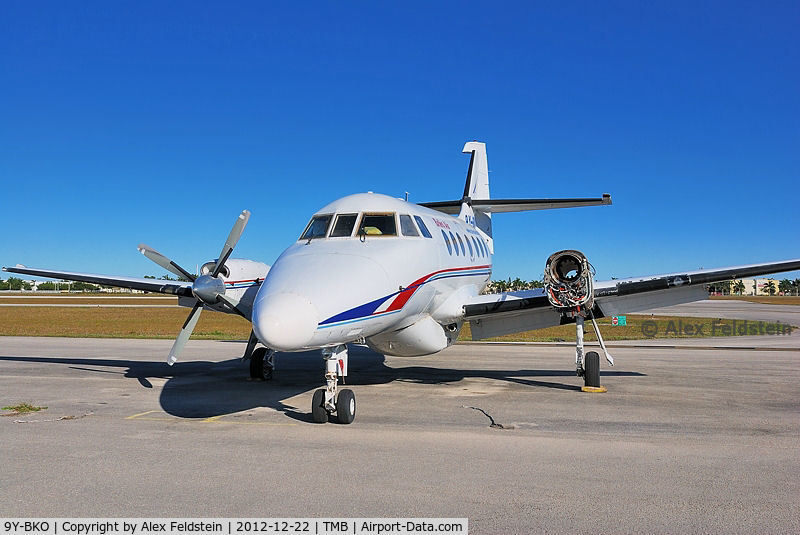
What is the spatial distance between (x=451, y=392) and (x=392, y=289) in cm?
379

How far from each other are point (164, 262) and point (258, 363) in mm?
3112

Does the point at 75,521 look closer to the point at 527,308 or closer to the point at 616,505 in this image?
the point at 616,505

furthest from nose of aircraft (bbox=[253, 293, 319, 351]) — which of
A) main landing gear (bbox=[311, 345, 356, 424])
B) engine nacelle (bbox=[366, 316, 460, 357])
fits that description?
engine nacelle (bbox=[366, 316, 460, 357])

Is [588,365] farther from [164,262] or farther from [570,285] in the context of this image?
→ [164,262]

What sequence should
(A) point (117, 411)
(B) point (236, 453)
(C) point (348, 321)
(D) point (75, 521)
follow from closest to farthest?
1. (D) point (75, 521)
2. (B) point (236, 453)
3. (C) point (348, 321)
4. (A) point (117, 411)

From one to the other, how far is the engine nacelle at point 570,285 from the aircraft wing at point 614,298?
1.35ft

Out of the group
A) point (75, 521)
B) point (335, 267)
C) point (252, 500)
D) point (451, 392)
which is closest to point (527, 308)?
point (451, 392)

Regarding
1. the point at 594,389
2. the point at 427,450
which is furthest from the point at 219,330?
the point at 427,450

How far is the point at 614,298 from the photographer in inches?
502

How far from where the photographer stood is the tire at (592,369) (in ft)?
40.7

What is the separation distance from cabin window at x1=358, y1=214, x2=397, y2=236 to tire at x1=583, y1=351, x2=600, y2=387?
16.0 ft

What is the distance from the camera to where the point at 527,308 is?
496 inches

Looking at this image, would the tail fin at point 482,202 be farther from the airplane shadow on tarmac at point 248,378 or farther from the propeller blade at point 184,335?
the propeller blade at point 184,335

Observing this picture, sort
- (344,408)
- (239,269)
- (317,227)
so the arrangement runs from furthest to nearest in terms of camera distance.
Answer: (239,269), (317,227), (344,408)
